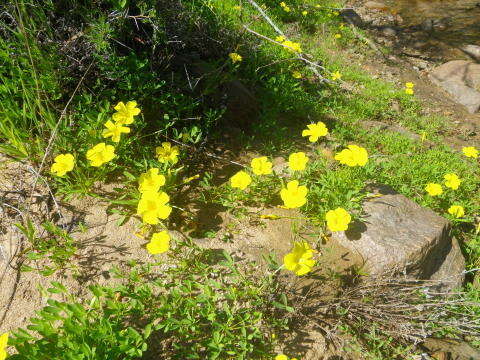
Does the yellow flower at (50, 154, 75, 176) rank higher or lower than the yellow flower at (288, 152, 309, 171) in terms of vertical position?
higher

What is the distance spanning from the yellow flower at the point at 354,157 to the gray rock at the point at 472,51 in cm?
695

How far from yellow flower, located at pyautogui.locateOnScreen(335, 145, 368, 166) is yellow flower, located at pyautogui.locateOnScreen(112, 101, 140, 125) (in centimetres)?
162

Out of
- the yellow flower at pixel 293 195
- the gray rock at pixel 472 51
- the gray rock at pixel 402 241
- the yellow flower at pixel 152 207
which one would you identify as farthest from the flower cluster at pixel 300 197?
the gray rock at pixel 472 51

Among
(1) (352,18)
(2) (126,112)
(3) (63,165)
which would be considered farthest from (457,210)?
(1) (352,18)

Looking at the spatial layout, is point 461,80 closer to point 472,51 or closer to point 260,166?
point 472,51

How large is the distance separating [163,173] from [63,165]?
0.69 m

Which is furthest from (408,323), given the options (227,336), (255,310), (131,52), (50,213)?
(131,52)

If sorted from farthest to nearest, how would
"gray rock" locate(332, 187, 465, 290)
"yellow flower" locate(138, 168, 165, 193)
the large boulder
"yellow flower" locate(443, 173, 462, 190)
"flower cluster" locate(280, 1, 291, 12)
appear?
1. "flower cluster" locate(280, 1, 291, 12)
2. the large boulder
3. "yellow flower" locate(443, 173, 462, 190)
4. "gray rock" locate(332, 187, 465, 290)
5. "yellow flower" locate(138, 168, 165, 193)

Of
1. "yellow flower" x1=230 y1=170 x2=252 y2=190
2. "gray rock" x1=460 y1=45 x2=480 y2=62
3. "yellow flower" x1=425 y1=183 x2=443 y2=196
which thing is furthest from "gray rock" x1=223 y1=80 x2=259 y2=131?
"gray rock" x1=460 y1=45 x2=480 y2=62

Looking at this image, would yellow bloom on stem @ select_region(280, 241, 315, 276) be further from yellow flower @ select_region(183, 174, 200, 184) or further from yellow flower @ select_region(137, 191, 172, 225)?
yellow flower @ select_region(183, 174, 200, 184)

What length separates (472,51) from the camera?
7.71 meters

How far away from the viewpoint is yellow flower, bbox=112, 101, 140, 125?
246 cm

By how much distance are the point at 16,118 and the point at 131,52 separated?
3.27 ft

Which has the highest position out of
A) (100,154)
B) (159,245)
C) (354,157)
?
(100,154)
